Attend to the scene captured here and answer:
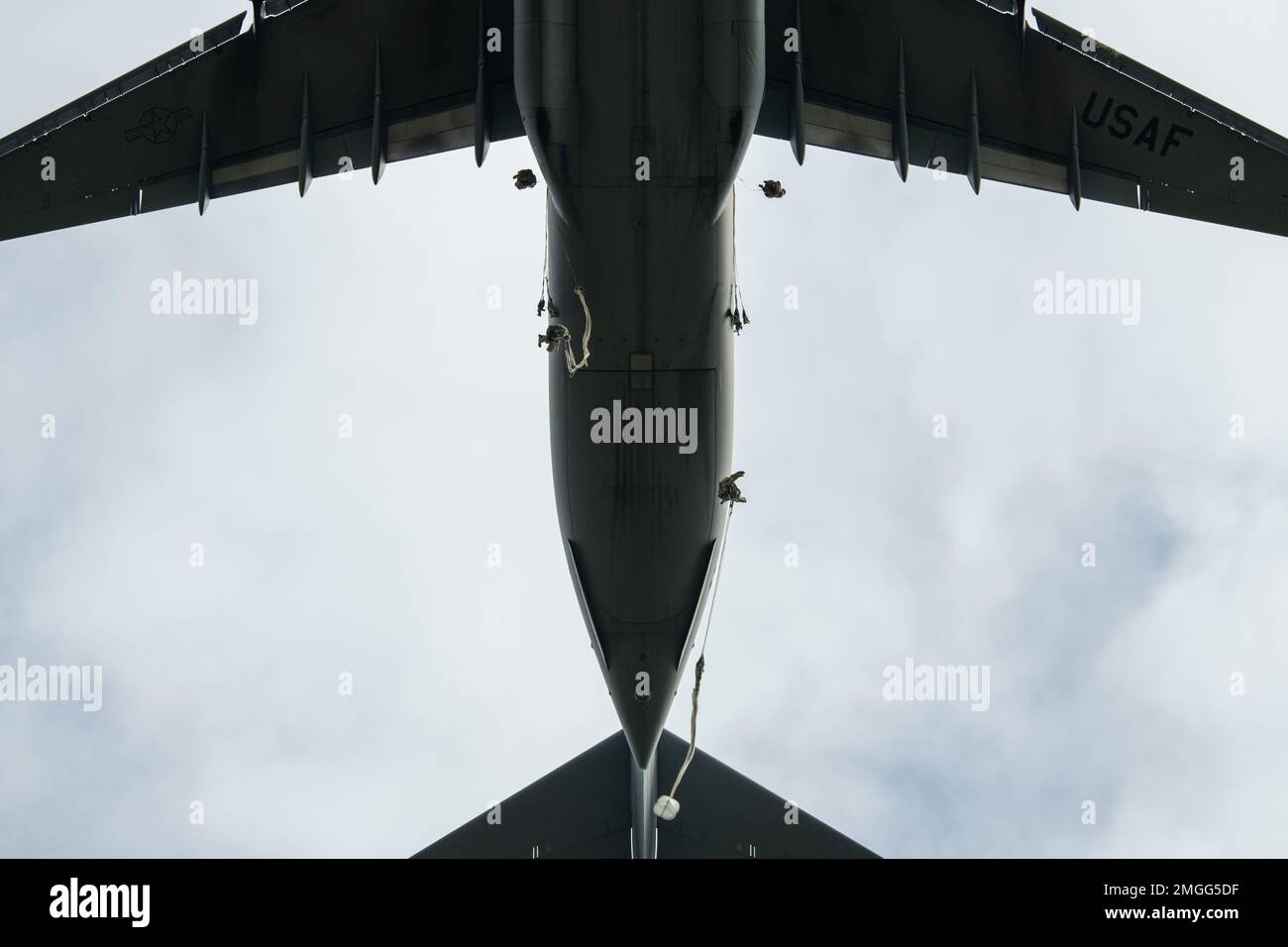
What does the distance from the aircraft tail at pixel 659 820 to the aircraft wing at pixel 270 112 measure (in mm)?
9226

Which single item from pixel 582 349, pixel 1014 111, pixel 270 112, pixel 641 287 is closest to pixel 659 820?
pixel 582 349

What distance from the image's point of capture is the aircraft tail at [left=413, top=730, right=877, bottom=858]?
781 inches

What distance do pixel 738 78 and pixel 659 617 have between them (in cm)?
658

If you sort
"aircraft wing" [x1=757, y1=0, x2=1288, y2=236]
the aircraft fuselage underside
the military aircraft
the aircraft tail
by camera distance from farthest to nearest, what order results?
the aircraft tail < "aircraft wing" [x1=757, y1=0, x2=1288, y2=236] < the military aircraft < the aircraft fuselage underside

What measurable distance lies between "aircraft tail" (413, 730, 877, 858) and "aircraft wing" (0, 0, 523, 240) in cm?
923

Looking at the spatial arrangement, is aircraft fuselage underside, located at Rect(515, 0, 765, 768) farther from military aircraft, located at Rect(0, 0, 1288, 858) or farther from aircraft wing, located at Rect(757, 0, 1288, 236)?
aircraft wing, located at Rect(757, 0, 1288, 236)

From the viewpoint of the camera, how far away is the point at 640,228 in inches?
587

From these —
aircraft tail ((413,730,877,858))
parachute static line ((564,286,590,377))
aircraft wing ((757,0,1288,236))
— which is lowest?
aircraft tail ((413,730,877,858))

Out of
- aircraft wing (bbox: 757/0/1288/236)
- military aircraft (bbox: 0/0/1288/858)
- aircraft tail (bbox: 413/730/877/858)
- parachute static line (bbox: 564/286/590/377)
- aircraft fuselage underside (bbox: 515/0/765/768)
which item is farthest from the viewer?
aircraft tail (bbox: 413/730/877/858)

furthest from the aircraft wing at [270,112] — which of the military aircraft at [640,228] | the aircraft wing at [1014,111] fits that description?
the aircraft wing at [1014,111]

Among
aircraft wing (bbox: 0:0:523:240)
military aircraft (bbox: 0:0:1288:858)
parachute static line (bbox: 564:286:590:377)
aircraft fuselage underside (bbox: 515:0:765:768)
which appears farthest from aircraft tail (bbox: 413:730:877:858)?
aircraft wing (bbox: 0:0:523:240)

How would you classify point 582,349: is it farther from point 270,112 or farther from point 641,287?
point 270,112

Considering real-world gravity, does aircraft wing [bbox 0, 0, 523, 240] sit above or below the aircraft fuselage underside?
above

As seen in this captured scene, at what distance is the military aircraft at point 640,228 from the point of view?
15695mm
